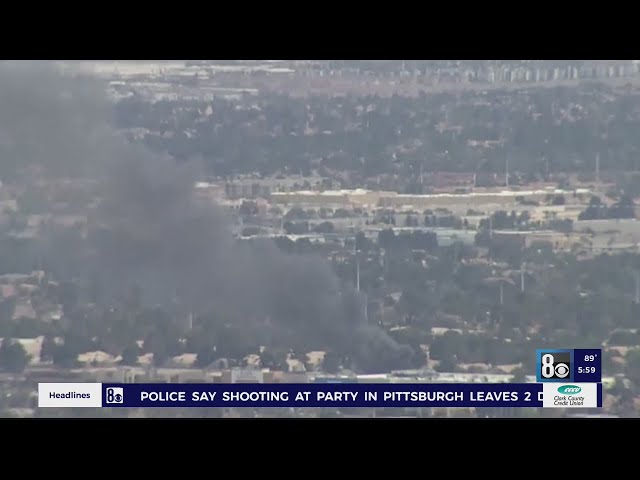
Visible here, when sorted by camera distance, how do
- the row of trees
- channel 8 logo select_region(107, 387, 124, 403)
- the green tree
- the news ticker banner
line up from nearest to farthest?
1. the news ticker banner
2. channel 8 logo select_region(107, 387, 124, 403)
3. the green tree
4. the row of trees

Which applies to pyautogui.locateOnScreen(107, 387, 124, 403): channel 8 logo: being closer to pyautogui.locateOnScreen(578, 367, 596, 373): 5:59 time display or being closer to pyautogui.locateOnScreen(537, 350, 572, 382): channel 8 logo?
pyautogui.locateOnScreen(537, 350, 572, 382): channel 8 logo

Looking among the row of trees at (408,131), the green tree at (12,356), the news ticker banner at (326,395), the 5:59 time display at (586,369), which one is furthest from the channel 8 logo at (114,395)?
the 5:59 time display at (586,369)

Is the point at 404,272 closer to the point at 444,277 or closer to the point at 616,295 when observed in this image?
the point at 444,277

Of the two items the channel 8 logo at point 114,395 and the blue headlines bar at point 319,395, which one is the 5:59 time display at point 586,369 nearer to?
the blue headlines bar at point 319,395

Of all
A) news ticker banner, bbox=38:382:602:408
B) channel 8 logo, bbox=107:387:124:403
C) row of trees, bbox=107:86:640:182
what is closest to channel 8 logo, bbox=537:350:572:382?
news ticker banner, bbox=38:382:602:408

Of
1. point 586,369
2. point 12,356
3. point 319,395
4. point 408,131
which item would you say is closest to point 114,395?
point 319,395

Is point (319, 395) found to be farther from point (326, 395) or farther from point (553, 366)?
point (553, 366)
